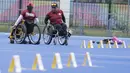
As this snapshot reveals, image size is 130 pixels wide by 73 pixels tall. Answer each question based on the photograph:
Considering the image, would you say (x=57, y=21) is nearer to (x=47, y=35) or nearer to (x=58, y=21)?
(x=58, y=21)

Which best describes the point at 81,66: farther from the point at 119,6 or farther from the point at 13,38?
the point at 119,6

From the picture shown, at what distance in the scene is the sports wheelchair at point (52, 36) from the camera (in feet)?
68.7

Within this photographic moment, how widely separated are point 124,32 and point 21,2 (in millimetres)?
7099

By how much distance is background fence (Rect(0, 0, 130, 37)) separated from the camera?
102ft

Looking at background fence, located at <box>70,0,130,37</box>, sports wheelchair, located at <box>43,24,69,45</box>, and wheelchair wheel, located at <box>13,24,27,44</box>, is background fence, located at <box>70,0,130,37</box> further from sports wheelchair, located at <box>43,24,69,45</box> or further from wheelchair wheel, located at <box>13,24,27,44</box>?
wheelchair wheel, located at <box>13,24,27,44</box>

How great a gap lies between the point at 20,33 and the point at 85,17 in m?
12.0

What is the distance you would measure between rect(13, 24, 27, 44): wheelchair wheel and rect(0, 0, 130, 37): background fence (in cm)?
989

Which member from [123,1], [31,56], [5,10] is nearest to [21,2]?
[5,10]

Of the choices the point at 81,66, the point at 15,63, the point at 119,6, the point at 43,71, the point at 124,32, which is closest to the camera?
the point at 15,63

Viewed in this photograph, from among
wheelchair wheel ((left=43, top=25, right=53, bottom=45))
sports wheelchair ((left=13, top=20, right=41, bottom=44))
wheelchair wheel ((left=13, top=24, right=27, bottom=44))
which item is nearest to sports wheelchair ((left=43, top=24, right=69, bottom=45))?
wheelchair wheel ((left=43, top=25, right=53, bottom=45))

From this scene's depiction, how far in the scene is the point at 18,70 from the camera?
10492mm

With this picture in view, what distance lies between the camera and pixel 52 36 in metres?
21.0

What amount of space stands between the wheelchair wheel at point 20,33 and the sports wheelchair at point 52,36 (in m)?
0.91

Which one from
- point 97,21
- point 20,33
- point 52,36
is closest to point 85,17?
point 97,21
